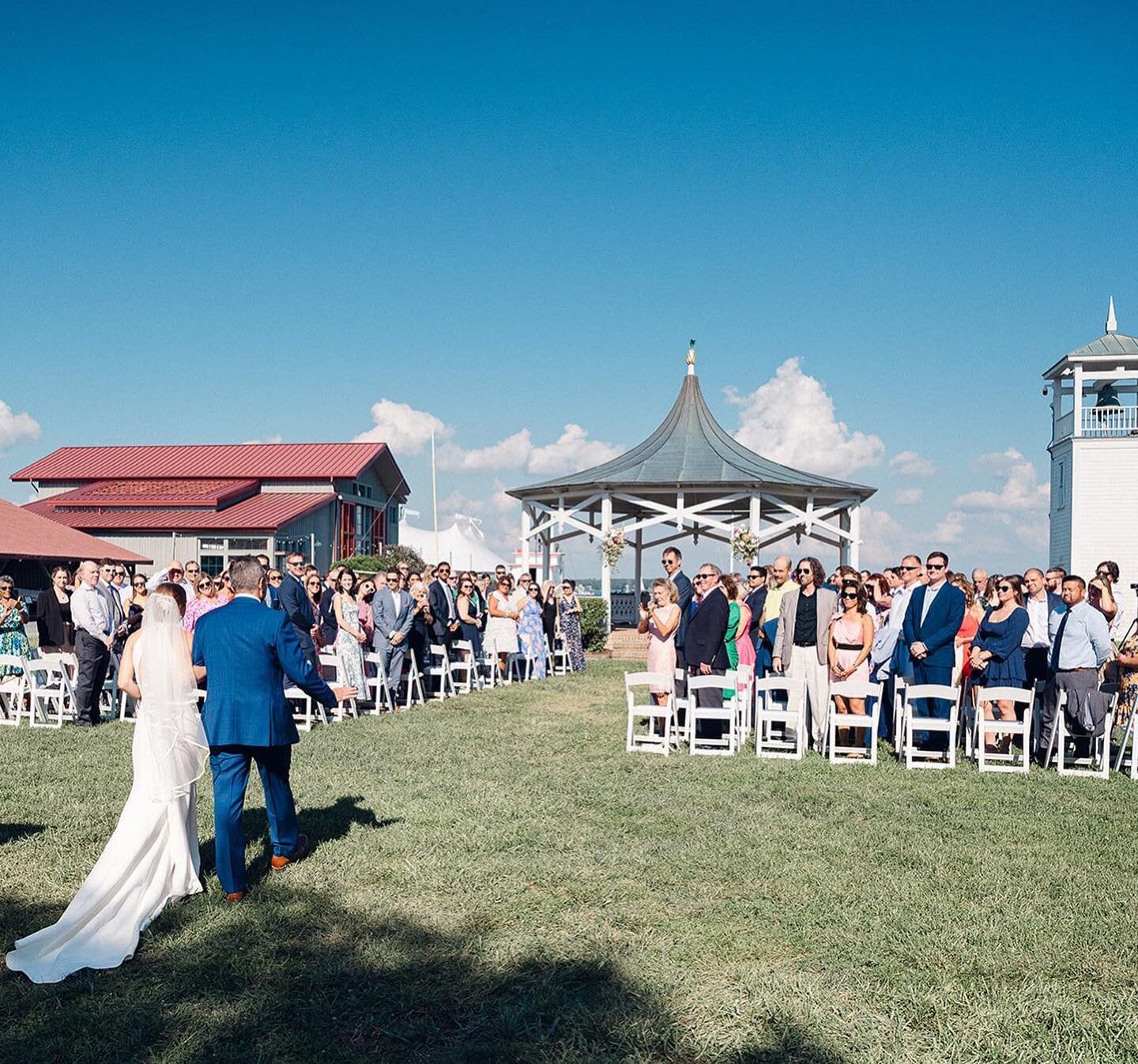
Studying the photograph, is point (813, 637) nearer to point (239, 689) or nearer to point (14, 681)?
point (239, 689)

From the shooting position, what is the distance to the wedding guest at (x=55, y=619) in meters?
13.3

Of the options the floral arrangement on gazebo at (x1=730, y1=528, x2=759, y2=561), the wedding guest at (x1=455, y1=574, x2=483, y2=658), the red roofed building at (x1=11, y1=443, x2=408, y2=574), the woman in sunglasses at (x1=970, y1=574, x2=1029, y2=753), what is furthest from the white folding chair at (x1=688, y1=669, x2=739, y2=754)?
the red roofed building at (x1=11, y1=443, x2=408, y2=574)

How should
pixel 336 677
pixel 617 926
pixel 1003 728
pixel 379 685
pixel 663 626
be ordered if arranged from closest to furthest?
pixel 617 926
pixel 1003 728
pixel 663 626
pixel 379 685
pixel 336 677

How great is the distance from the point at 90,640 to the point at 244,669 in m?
7.30

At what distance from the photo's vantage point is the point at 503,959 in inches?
200

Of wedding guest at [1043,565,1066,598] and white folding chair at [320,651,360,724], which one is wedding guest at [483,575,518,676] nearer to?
white folding chair at [320,651,360,724]

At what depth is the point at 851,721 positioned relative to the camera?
1012 centimetres

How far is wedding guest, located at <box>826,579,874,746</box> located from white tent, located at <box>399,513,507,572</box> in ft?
117

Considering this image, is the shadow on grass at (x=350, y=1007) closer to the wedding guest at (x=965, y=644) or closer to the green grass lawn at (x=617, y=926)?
the green grass lawn at (x=617, y=926)

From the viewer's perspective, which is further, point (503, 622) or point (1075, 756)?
point (503, 622)

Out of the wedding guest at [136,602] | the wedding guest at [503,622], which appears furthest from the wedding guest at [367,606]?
the wedding guest at [503,622]

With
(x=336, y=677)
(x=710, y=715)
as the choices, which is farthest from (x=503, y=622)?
(x=710, y=715)

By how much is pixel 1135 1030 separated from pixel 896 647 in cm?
710

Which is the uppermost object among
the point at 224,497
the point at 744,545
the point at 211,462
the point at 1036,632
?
the point at 211,462
